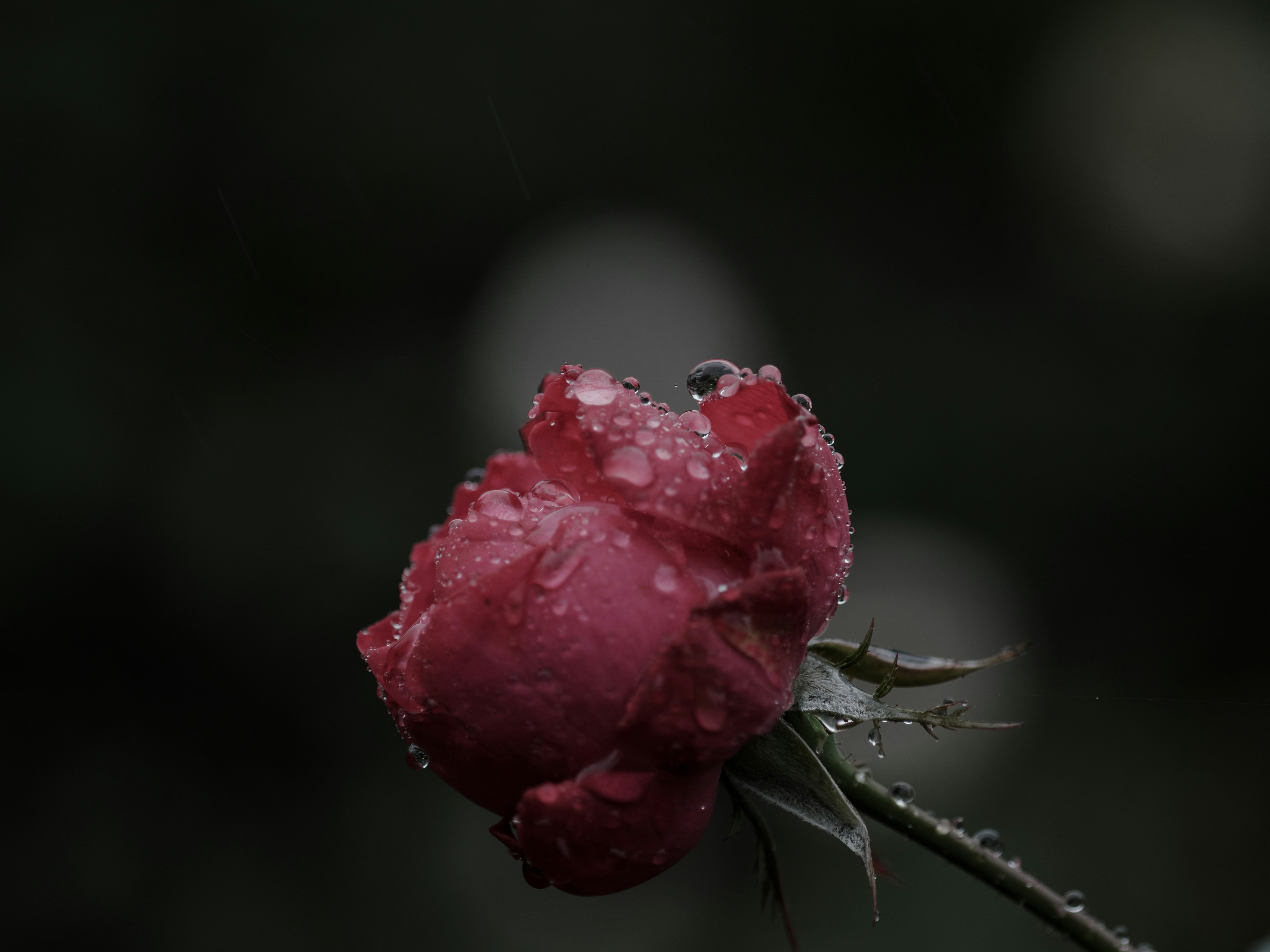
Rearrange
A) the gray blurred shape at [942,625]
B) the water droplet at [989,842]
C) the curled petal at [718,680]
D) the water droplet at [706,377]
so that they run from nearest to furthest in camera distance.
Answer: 1. the curled petal at [718,680]
2. the water droplet at [989,842]
3. the water droplet at [706,377]
4. the gray blurred shape at [942,625]

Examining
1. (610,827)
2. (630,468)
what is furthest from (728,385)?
(610,827)

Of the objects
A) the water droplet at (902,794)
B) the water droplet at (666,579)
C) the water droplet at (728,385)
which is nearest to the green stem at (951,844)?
the water droplet at (902,794)

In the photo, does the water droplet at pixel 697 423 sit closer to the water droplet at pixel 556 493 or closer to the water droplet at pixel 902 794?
the water droplet at pixel 556 493

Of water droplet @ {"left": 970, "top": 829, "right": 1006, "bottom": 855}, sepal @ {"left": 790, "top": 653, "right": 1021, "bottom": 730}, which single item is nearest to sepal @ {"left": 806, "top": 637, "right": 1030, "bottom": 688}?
sepal @ {"left": 790, "top": 653, "right": 1021, "bottom": 730}

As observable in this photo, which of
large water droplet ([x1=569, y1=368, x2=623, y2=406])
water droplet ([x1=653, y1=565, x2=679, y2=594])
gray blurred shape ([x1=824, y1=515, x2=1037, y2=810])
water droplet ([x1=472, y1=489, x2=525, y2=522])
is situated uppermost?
large water droplet ([x1=569, y1=368, x2=623, y2=406])

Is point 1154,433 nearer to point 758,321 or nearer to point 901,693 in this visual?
point 758,321

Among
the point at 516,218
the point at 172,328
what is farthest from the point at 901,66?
the point at 172,328

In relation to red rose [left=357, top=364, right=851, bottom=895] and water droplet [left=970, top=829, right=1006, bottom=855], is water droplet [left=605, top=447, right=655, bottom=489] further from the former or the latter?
water droplet [left=970, top=829, right=1006, bottom=855]
